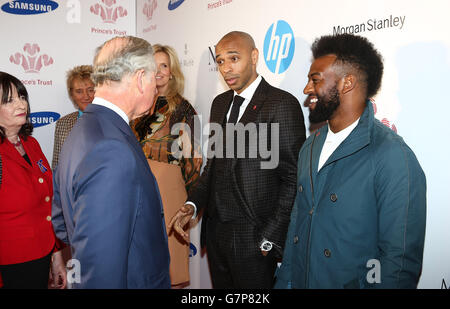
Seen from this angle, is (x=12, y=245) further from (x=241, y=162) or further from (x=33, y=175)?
(x=241, y=162)

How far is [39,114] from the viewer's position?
4.25m

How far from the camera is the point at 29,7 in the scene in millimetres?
4156

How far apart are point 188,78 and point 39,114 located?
1.92 metres

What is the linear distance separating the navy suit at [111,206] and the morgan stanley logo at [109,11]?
3.75 m

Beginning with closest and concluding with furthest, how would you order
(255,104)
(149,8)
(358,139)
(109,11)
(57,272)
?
(358,139) → (255,104) → (57,272) → (149,8) → (109,11)

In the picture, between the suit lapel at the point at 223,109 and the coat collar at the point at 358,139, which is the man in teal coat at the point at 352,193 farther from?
the suit lapel at the point at 223,109

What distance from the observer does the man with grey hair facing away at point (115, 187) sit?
3.87 ft

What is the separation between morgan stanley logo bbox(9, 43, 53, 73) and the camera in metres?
4.11

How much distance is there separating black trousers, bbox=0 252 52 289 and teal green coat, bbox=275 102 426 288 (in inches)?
67.3

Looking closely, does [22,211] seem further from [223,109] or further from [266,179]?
[266,179]

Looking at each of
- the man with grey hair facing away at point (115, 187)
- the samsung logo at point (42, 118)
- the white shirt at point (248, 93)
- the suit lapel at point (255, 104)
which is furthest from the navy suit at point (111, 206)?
the samsung logo at point (42, 118)

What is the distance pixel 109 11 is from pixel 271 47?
116 inches

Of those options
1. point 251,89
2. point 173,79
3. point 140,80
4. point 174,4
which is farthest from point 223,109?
point 174,4

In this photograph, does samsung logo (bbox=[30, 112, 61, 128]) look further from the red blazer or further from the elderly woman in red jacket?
the red blazer
